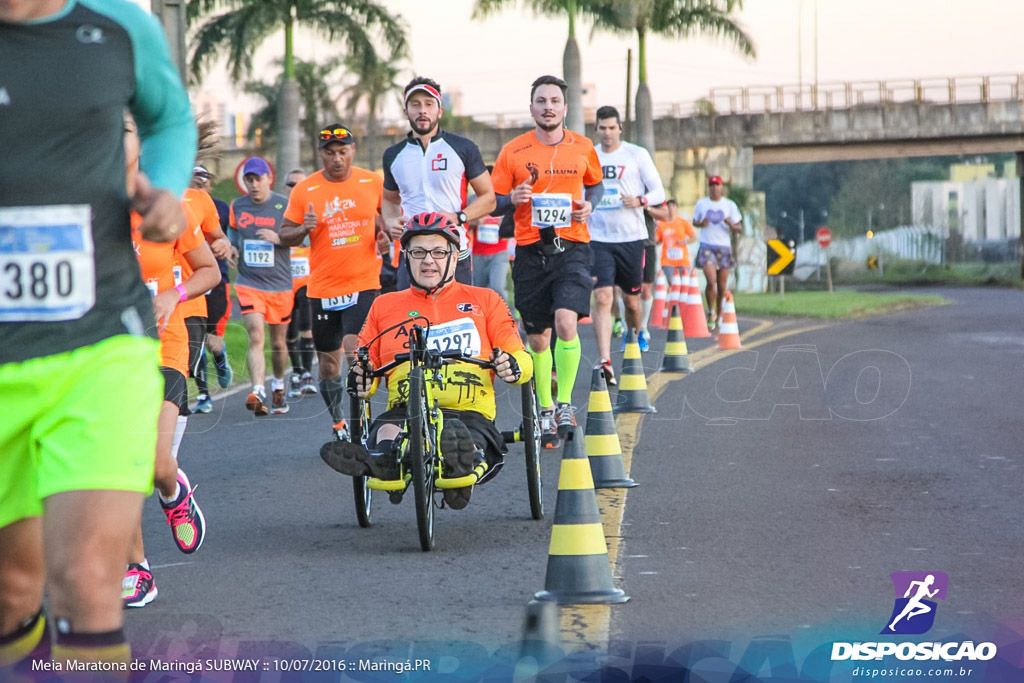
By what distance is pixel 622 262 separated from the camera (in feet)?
45.3

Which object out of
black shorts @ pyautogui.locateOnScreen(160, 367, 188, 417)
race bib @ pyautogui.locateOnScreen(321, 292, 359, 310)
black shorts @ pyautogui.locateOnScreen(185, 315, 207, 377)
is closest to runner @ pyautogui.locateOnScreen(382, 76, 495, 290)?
race bib @ pyautogui.locateOnScreen(321, 292, 359, 310)

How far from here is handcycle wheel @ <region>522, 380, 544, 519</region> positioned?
24.5 feet

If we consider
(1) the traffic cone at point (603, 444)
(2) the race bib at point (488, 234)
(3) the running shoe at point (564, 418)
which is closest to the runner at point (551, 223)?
(3) the running shoe at point (564, 418)

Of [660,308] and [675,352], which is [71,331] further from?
[660,308]

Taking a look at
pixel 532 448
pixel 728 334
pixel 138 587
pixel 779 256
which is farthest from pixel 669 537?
pixel 779 256

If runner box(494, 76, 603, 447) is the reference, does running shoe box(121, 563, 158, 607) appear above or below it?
below

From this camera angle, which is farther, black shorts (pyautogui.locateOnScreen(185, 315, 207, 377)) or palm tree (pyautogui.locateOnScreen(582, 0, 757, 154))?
palm tree (pyautogui.locateOnScreen(582, 0, 757, 154))

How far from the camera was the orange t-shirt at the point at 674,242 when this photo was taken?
79.2 ft

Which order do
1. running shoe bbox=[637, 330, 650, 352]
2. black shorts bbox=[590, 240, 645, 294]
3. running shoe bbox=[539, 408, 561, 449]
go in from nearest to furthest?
running shoe bbox=[539, 408, 561, 449] < black shorts bbox=[590, 240, 645, 294] < running shoe bbox=[637, 330, 650, 352]

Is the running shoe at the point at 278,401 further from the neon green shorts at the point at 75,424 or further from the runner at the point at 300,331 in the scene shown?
the neon green shorts at the point at 75,424

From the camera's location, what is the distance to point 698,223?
22.1 m

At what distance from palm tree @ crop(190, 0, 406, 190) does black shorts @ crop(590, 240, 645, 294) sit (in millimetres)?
24501

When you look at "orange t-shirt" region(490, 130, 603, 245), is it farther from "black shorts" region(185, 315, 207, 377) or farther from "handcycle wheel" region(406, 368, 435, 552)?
"handcycle wheel" region(406, 368, 435, 552)

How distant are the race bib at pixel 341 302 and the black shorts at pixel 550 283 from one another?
1125 millimetres
